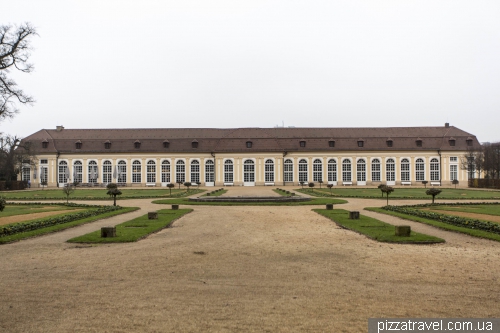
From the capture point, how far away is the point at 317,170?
68.9m

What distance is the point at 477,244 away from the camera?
499 inches

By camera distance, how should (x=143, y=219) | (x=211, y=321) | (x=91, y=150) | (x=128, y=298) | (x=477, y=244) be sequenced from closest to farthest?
(x=211, y=321) < (x=128, y=298) < (x=477, y=244) < (x=143, y=219) < (x=91, y=150)

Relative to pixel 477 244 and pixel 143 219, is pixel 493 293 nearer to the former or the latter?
pixel 477 244

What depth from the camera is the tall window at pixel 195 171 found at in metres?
68.9

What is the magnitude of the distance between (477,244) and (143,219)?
13.3 metres

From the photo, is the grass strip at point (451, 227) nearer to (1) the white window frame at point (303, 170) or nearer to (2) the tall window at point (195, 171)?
(1) the white window frame at point (303, 170)

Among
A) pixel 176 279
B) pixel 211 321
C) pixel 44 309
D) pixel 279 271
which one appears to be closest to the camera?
pixel 211 321

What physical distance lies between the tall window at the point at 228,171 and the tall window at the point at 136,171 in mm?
13843

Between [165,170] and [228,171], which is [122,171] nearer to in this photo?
[165,170]

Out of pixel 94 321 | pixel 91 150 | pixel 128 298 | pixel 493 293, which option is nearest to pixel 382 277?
pixel 493 293

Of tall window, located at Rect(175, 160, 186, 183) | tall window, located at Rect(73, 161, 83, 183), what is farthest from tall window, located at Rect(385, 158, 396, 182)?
tall window, located at Rect(73, 161, 83, 183)

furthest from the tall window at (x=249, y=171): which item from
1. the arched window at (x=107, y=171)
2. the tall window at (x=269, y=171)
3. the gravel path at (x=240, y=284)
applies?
the gravel path at (x=240, y=284)

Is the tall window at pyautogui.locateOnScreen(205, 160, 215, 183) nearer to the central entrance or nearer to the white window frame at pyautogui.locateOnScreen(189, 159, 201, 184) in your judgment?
the white window frame at pyautogui.locateOnScreen(189, 159, 201, 184)

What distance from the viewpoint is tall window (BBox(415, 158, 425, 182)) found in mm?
67750
